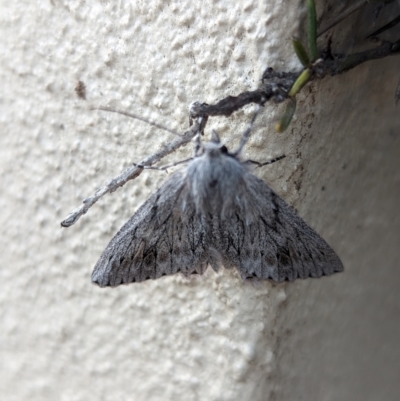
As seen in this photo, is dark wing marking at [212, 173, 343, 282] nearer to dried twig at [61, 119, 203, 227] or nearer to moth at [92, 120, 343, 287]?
moth at [92, 120, 343, 287]

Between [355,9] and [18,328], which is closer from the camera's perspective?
[355,9]

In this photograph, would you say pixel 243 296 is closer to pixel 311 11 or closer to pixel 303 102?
pixel 303 102

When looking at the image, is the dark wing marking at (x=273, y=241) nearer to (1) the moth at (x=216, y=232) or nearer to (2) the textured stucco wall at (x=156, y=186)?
(1) the moth at (x=216, y=232)

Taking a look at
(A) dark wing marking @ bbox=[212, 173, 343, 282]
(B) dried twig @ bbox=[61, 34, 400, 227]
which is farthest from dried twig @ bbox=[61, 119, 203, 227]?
(A) dark wing marking @ bbox=[212, 173, 343, 282]

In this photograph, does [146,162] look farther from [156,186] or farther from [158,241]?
[156,186]

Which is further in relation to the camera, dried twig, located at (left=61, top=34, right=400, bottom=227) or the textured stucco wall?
the textured stucco wall

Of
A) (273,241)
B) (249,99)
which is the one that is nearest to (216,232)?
(273,241)

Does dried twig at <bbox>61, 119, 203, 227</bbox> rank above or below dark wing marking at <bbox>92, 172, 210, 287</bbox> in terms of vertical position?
above

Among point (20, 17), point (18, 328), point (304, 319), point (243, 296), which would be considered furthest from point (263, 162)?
point (18, 328)
